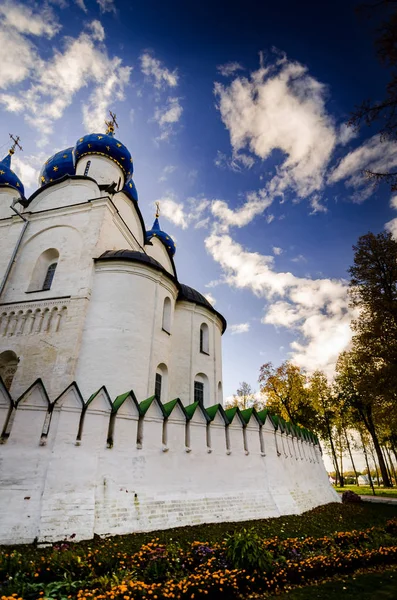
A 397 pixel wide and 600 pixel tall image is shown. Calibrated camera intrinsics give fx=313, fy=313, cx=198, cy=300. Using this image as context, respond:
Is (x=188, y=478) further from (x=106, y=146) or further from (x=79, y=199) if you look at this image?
(x=106, y=146)

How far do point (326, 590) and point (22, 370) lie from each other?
11.7 meters

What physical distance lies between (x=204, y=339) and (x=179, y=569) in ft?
44.7

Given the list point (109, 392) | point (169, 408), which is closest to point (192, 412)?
point (169, 408)

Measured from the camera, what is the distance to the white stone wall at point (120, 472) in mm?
6445

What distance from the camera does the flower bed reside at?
4051 millimetres

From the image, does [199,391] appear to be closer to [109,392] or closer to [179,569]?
[109,392]

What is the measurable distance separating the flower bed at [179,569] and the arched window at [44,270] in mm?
11681

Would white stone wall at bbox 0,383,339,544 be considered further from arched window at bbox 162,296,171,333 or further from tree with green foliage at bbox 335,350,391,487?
tree with green foliage at bbox 335,350,391,487

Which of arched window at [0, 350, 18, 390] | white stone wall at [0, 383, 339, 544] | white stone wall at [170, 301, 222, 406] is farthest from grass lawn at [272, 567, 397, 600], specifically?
arched window at [0, 350, 18, 390]

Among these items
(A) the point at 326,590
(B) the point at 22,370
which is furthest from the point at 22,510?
(B) the point at 22,370

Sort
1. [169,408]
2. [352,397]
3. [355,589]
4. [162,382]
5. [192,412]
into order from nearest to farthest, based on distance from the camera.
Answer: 1. [355,589]
2. [169,408]
3. [192,412]
4. [162,382]
5. [352,397]

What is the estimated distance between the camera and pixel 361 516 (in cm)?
1105

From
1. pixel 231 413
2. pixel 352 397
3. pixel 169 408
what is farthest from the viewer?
pixel 352 397

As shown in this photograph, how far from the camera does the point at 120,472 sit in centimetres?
745
